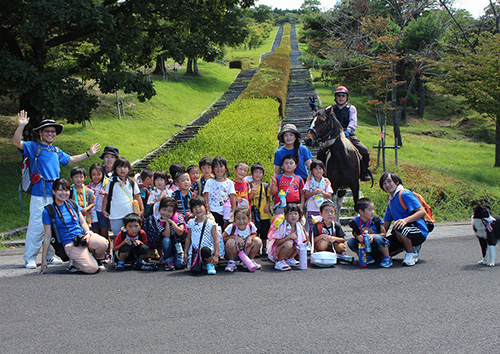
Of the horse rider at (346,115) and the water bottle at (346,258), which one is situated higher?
the horse rider at (346,115)

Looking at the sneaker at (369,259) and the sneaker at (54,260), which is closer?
the sneaker at (369,259)

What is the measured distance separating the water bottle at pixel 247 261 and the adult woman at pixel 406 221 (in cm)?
223

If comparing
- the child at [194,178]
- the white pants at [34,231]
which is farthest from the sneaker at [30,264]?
the child at [194,178]

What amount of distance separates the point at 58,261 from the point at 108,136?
12822 millimetres

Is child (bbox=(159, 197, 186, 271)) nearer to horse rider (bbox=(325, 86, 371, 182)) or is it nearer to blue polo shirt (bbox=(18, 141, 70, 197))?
blue polo shirt (bbox=(18, 141, 70, 197))

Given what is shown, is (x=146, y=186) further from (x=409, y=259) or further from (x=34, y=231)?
(x=409, y=259)

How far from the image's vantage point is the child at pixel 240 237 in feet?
22.3

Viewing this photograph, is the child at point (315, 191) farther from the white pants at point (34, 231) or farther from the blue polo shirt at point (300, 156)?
the white pants at point (34, 231)

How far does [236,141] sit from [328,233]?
27.3ft

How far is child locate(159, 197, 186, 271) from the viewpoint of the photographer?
6.86 m

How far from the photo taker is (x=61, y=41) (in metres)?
14.1

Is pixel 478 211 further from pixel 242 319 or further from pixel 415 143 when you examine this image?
pixel 415 143

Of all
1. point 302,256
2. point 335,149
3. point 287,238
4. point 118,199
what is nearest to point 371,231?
point 302,256

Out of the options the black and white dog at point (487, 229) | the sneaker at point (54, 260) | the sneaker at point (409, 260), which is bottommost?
the sneaker at point (54, 260)
